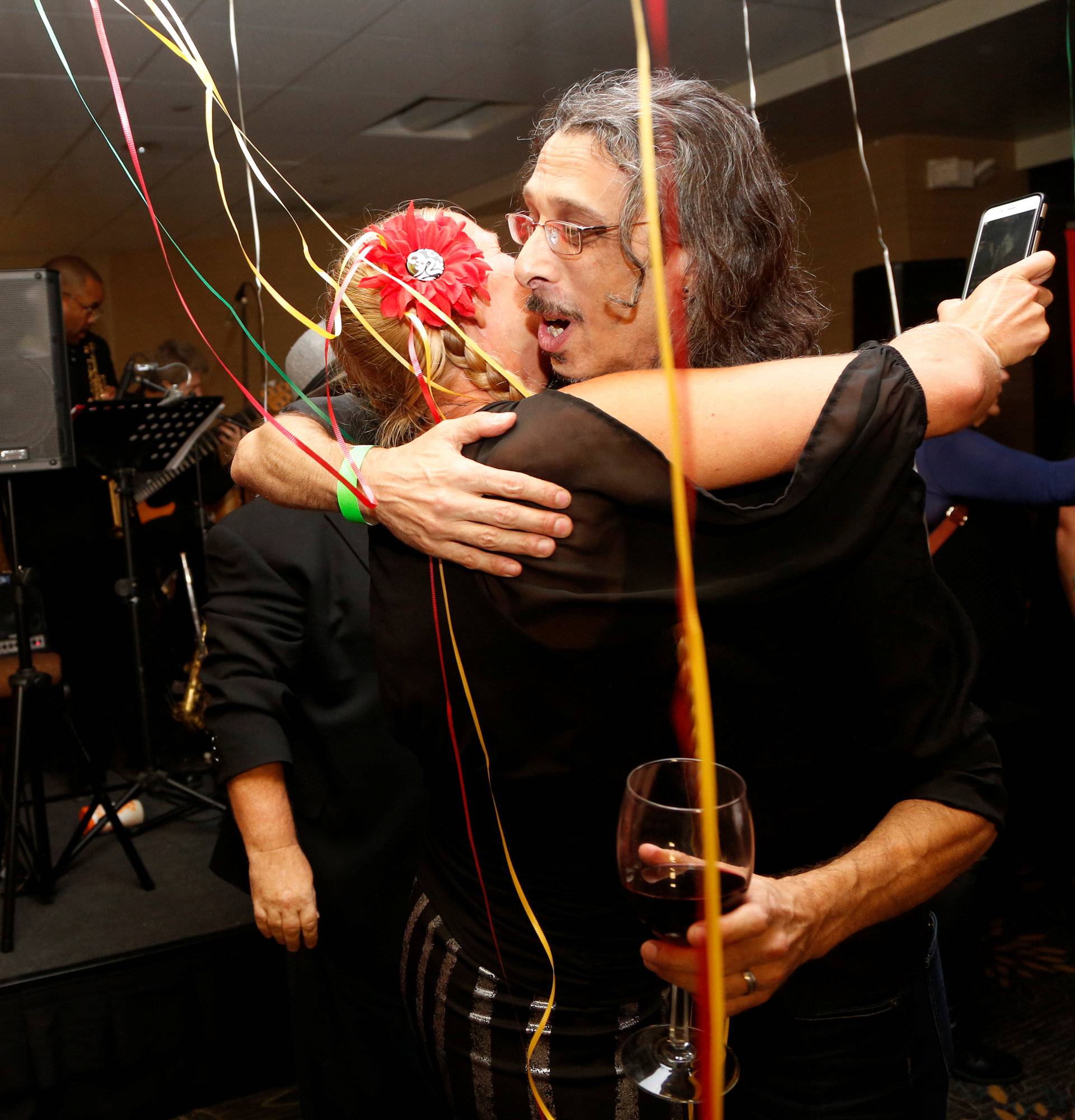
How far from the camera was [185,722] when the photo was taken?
14.5ft

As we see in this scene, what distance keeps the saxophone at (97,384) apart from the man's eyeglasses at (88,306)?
0.49 feet

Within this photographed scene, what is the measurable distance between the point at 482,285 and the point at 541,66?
181 inches

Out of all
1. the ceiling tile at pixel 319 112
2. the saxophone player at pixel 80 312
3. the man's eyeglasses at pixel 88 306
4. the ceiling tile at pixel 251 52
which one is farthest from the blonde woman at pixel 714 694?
the ceiling tile at pixel 319 112

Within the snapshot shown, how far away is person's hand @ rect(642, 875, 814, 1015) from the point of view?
709 millimetres

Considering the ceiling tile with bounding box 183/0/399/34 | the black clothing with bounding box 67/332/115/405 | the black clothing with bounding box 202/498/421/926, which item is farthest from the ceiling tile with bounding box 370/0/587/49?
the black clothing with bounding box 202/498/421/926

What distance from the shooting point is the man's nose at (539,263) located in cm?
92

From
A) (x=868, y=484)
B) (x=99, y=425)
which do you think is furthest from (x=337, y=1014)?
(x=99, y=425)

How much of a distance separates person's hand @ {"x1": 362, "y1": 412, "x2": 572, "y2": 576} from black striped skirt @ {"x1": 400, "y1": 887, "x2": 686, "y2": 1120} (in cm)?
39

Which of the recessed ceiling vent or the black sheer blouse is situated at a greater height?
the recessed ceiling vent

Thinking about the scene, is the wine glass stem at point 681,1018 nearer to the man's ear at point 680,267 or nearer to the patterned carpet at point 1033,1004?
the man's ear at point 680,267

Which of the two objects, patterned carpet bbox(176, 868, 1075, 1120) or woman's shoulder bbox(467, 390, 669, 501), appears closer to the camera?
woman's shoulder bbox(467, 390, 669, 501)

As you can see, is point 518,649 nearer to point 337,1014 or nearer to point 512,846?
point 512,846

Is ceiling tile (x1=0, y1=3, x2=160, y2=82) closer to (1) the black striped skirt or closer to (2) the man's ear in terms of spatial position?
(2) the man's ear

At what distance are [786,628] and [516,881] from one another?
0.98 feet
